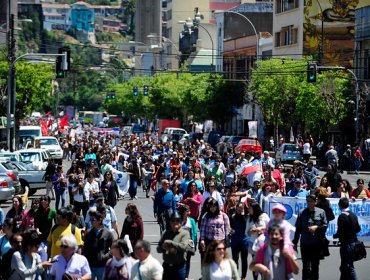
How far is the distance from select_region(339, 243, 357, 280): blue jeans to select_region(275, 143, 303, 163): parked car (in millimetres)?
40263

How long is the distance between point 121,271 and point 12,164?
82.8 ft

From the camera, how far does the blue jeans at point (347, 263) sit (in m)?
18.0

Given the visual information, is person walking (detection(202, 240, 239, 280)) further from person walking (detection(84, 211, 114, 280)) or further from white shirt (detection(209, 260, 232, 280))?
person walking (detection(84, 211, 114, 280))

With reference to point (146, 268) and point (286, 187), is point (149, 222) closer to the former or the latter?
point (286, 187)

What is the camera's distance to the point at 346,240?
18203 millimetres

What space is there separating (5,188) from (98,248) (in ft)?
61.4

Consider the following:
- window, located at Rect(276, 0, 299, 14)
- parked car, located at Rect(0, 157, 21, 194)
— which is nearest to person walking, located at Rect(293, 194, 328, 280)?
parked car, located at Rect(0, 157, 21, 194)

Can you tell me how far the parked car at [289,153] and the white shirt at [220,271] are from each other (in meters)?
45.9

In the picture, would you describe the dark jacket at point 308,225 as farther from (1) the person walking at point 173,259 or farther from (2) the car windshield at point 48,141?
(2) the car windshield at point 48,141

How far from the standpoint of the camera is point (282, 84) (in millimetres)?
68750

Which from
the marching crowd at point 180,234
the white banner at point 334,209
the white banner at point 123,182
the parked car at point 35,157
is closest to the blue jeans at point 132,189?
the white banner at point 123,182

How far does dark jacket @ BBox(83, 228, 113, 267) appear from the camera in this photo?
50.8ft

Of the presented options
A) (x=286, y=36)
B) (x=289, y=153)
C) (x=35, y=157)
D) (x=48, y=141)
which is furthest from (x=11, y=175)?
(x=286, y=36)

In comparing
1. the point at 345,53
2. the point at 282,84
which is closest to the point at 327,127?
the point at 282,84
